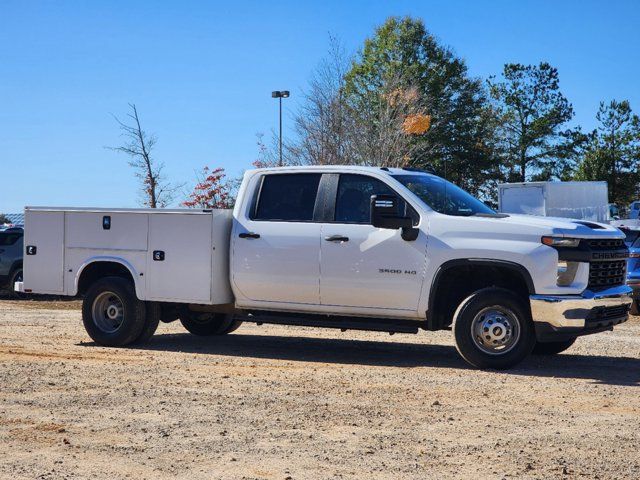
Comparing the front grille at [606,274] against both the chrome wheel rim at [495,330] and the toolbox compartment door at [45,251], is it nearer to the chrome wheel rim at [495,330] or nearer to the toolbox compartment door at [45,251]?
the chrome wheel rim at [495,330]

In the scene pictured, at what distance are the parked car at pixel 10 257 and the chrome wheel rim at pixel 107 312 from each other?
1113cm

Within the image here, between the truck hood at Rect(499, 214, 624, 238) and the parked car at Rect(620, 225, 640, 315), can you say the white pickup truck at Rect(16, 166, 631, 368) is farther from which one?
the parked car at Rect(620, 225, 640, 315)

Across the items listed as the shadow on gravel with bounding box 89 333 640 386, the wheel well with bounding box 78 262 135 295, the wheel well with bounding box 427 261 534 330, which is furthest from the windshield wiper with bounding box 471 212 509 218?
the wheel well with bounding box 78 262 135 295

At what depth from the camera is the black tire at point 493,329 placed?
970cm

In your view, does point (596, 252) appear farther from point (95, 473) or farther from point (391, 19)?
point (391, 19)

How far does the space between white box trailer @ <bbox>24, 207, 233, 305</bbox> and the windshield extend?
2.32 meters

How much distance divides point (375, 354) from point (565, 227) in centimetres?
309

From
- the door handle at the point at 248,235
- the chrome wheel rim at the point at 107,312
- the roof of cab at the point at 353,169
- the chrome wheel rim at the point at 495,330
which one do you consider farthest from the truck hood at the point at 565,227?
the chrome wheel rim at the point at 107,312

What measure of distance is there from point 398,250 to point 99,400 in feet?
11.9

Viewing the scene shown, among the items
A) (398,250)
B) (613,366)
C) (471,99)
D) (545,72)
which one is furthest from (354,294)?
(545,72)

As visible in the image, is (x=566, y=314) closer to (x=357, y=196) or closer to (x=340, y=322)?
(x=340, y=322)

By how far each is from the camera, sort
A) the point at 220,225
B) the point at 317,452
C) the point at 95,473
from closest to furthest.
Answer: the point at 95,473 < the point at 317,452 < the point at 220,225

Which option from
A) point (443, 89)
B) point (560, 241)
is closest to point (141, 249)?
point (560, 241)

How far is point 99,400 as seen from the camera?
26.9ft
